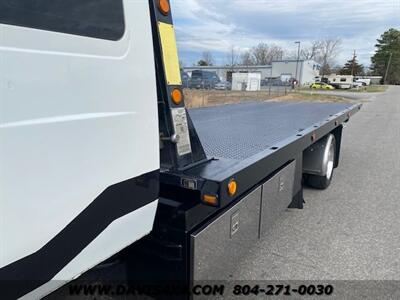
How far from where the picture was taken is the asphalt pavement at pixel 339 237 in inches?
113

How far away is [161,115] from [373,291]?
2.29m

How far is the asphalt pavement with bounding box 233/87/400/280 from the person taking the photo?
9.40 ft

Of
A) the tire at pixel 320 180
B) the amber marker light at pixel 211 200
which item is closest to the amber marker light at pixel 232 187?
the amber marker light at pixel 211 200

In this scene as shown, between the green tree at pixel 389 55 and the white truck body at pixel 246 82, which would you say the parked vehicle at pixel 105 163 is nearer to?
the white truck body at pixel 246 82

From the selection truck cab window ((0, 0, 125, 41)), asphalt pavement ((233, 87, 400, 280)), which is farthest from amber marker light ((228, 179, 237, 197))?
asphalt pavement ((233, 87, 400, 280))

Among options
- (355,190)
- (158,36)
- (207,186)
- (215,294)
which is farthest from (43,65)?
(355,190)

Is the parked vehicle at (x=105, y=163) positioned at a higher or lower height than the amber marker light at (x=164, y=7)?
lower

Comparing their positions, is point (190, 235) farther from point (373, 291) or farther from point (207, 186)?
point (373, 291)

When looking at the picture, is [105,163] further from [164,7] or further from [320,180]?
[320,180]

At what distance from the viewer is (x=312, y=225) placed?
378 cm

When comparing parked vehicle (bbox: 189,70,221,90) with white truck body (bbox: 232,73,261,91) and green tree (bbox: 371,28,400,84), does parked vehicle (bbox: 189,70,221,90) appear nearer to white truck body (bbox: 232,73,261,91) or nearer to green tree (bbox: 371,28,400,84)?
white truck body (bbox: 232,73,261,91)

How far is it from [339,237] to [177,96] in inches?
106

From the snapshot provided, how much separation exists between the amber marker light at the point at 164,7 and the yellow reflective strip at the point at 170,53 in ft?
0.20

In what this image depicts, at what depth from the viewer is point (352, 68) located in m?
92.6
